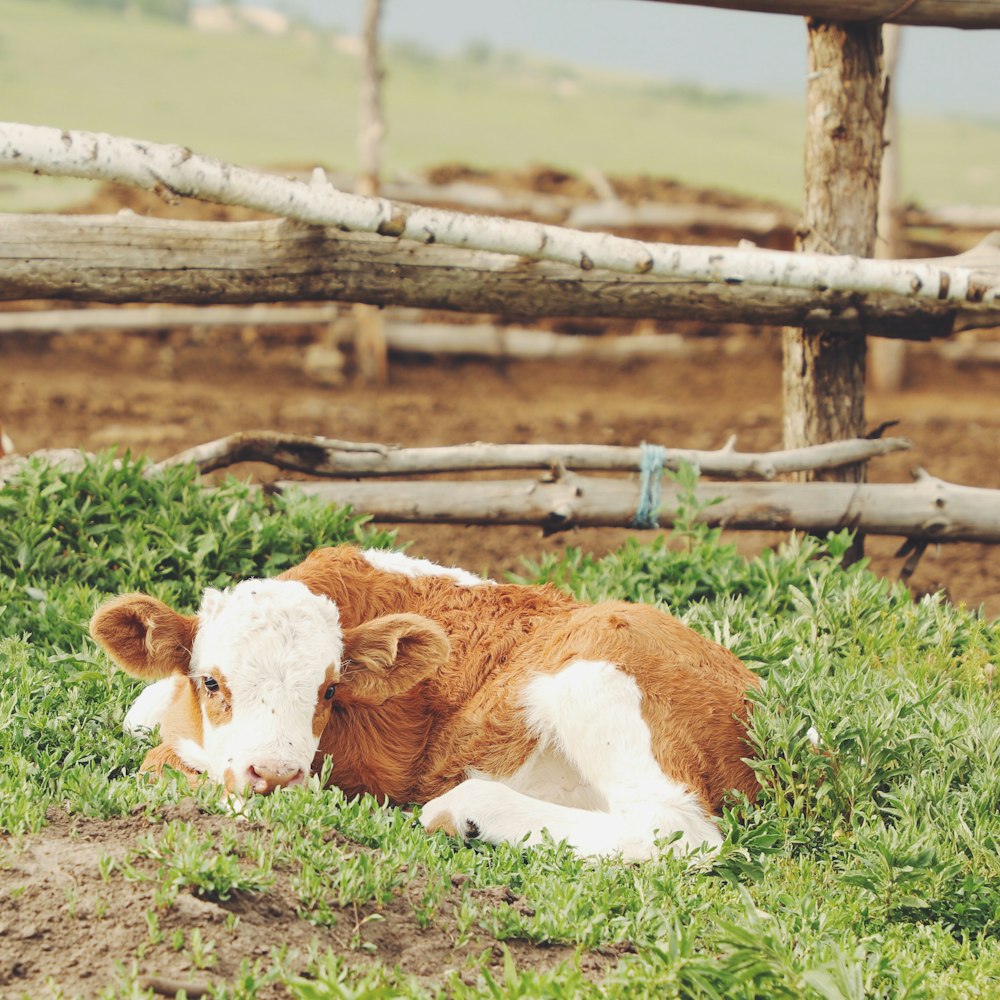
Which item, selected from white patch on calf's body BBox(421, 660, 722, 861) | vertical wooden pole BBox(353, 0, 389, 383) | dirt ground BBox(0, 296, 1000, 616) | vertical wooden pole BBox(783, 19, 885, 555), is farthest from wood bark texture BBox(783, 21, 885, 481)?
vertical wooden pole BBox(353, 0, 389, 383)

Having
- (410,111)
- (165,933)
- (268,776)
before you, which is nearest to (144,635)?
(268,776)

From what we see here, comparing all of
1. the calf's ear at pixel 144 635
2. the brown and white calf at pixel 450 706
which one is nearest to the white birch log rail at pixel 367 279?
the brown and white calf at pixel 450 706

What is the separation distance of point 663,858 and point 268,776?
3.66ft

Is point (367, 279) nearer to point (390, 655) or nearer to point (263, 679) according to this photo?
point (390, 655)

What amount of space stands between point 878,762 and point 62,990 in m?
2.45

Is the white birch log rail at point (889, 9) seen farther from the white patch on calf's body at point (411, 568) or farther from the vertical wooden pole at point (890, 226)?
the vertical wooden pole at point (890, 226)

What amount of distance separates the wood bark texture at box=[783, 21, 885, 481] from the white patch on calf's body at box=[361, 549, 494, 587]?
2.81 meters

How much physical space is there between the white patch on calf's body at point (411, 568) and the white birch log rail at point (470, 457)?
1.55 metres

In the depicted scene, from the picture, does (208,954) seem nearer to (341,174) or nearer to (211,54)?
(341,174)

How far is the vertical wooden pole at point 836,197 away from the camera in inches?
250

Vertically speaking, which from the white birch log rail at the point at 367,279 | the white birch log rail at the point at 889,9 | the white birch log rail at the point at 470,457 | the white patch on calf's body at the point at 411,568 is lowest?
the white patch on calf's body at the point at 411,568

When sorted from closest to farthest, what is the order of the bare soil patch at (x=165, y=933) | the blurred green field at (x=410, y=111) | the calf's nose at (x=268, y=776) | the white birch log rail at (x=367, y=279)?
1. the bare soil patch at (x=165, y=933)
2. the calf's nose at (x=268, y=776)
3. the white birch log rail at (x=367, y=279)
4. the blurred green field at (x=410, y=111)

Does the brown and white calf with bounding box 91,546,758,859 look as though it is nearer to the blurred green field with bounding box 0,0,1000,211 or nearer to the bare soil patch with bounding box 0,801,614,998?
the bare soil patch with bounding box 0,801,614,998

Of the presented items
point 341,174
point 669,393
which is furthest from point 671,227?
point 341,174
